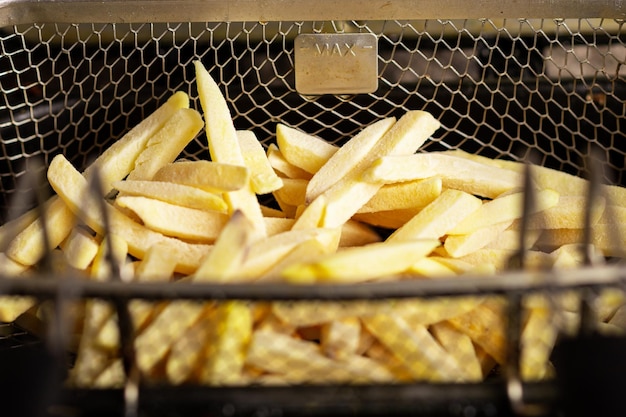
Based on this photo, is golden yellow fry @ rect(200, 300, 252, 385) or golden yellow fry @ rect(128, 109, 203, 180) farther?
golden yellow fry @ rect(128, 109, 203, 180)

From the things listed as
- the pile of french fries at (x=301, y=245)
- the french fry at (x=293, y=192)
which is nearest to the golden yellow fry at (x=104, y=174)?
the pile of french fries at (x=301, y=245)

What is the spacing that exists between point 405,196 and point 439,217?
0.11 meters

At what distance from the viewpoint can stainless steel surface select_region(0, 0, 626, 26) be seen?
136cm

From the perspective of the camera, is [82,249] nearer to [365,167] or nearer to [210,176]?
[210,176]

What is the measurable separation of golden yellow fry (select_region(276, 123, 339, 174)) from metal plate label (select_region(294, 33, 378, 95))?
→ 0.75ft

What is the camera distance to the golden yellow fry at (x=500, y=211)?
1.09m

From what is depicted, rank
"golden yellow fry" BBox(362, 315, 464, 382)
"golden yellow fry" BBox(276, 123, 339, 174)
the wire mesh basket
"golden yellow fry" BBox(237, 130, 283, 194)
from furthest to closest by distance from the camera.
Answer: "golden yellow fry" BBox(276, 123, 339, 174) < "golden yellow fry" BBox(237, 130, 283, 194) < "golden yellow fry" BBox(362, 315, 464, 382) < the wire mesh basket

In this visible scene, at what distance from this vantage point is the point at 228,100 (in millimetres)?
1488

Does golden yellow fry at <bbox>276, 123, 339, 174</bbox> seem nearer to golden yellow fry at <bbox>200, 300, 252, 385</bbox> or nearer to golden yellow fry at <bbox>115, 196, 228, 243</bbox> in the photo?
golden yellow fry at <bbox>115, 196, 228, 243</bbox>

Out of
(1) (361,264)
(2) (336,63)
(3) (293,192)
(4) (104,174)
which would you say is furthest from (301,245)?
(2) (336,63)

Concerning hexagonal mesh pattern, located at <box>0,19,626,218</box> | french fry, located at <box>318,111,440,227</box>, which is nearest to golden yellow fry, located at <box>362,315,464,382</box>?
french fry, located at <box>318,111,440,227</box>

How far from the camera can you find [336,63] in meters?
1.42

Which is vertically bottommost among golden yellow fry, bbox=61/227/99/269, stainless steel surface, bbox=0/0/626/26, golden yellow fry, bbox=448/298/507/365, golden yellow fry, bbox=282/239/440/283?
golden yellow fry, bbox=448/298/507/365

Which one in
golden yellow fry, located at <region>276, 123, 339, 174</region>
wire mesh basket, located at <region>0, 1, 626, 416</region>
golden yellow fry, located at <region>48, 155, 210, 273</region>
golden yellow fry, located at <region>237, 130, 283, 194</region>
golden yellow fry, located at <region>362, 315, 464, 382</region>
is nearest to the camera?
wire mesh basket, located at <region>0, 1, 626, 416</region>
